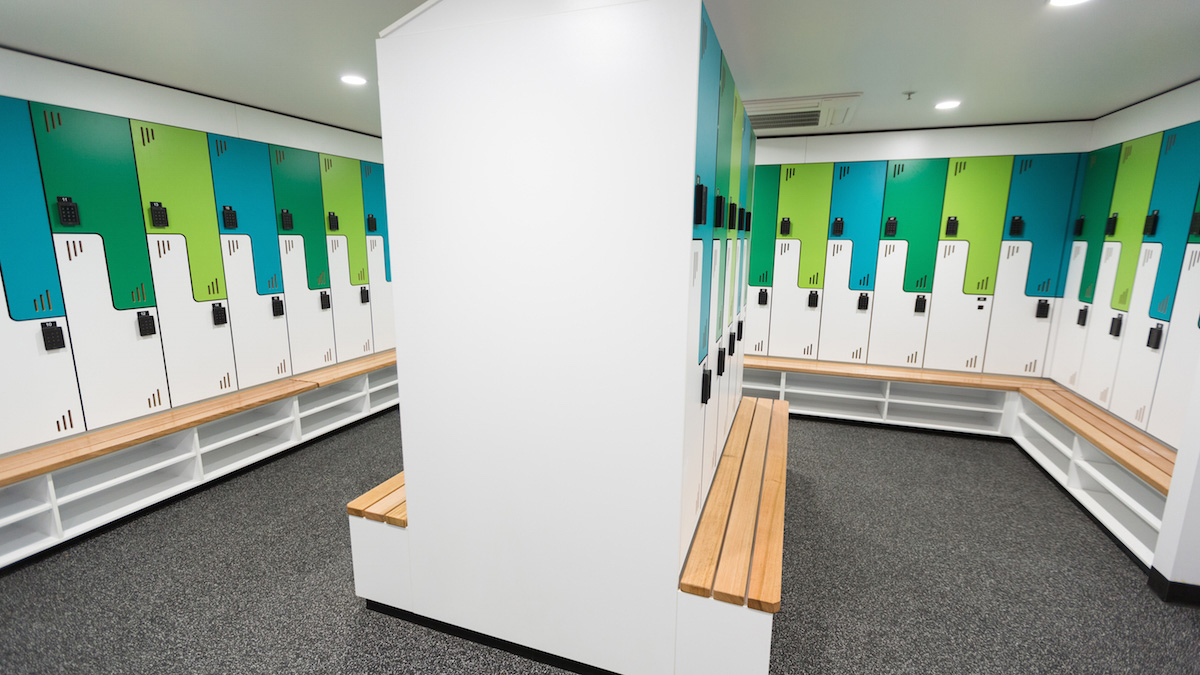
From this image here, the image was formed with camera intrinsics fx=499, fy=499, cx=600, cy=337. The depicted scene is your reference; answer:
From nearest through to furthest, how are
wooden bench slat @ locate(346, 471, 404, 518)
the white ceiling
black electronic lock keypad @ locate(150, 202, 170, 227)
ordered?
the white ceiling → wooden bench slat @ locate(346, 471, 404, 518) → black electronic lock keypad @ locate(150, 202, 170, 227)

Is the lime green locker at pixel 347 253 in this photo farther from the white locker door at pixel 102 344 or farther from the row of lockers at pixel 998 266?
the row of lockers at pixel 998 266

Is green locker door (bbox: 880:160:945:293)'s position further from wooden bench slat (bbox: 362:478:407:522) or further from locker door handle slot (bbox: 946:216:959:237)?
wooden bench slat (bbox: 362:478:407:522)

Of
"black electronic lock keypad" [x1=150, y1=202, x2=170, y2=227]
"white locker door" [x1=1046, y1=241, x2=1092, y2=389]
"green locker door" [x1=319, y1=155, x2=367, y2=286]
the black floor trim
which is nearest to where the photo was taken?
the black floor trim

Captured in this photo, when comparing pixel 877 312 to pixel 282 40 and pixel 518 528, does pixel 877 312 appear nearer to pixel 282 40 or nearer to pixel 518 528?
pixel 518 528

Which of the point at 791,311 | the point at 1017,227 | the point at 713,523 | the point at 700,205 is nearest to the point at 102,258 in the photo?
the point at 700,205

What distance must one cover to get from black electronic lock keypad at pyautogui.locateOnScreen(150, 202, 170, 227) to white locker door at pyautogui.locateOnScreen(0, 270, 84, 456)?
2.43 feet

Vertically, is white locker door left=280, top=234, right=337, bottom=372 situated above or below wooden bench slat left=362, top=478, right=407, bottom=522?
above

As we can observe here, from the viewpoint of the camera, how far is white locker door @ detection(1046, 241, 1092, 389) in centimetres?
380

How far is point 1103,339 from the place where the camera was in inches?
138

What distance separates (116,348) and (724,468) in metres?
3.57

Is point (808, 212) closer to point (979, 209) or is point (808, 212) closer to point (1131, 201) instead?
point (979, 209)

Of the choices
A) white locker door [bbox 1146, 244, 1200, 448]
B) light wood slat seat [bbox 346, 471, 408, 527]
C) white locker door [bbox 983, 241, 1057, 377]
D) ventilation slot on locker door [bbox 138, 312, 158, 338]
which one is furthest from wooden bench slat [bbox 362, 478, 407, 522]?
white locker door [bbox 983, 241, 1057, 377]

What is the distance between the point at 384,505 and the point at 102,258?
2359 mm

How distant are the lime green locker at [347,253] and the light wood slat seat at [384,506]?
2635mm
